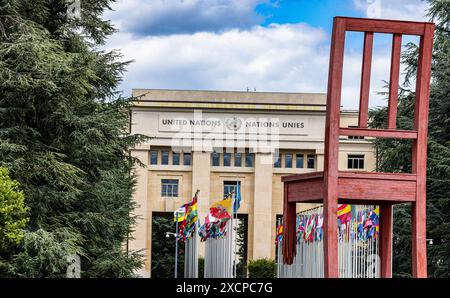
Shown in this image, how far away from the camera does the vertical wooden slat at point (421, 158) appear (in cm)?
777

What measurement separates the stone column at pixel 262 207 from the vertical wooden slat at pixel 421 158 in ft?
94.4

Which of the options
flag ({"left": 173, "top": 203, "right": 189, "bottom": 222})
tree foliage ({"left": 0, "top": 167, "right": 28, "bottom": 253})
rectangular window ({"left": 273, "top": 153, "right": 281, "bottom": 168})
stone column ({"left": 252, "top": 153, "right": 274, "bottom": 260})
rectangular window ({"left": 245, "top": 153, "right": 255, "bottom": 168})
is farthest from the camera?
rectangular window ({"left": 273, "top": 153, "right": 281, "bottom": 168})

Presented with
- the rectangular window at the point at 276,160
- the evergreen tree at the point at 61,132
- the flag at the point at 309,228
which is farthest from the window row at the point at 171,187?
the evergreen tree at the point at 61,132

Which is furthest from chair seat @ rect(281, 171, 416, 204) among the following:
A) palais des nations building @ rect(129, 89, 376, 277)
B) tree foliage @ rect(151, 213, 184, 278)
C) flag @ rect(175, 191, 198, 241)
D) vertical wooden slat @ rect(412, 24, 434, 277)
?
tree foliage @ rect(151, 213, 184, 278)

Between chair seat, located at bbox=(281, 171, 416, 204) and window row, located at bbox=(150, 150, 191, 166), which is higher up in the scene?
chair seat, located at bbox=(281, 171, 416, 204)

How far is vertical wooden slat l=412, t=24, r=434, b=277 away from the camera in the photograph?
7.77m

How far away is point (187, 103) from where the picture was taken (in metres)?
36.8

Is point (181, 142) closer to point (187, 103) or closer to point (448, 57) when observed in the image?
point (187, 103)

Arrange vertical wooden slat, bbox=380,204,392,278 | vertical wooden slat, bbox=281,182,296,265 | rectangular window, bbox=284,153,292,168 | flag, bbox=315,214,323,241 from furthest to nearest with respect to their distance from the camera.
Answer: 1. rectangular window, bbox=284,153,292,168
2. flag, bbox=315,214,323,241
3. vertical wooden slat, bbox=281,182,296,265
4. vertical wooden slat, bbox=380,204,392,278

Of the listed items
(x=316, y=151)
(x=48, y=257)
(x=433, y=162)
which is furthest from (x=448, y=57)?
(x=316, y=151)

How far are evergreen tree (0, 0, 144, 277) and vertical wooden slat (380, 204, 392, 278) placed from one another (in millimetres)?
5353

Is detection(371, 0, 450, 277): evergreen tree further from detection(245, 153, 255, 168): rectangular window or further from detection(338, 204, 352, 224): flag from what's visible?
detection(245, 153, 255, 168): rectangular window

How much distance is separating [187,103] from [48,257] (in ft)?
81.0

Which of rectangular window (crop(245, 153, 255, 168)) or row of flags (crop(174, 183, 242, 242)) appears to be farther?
rectangular window (crop(245, 153, 255, 168))
